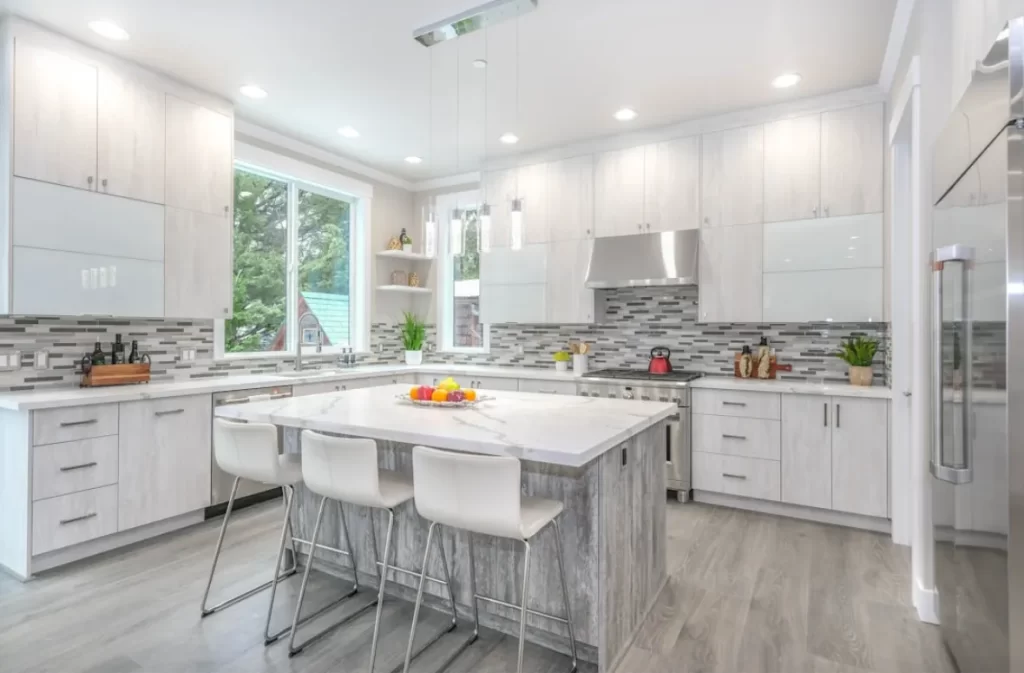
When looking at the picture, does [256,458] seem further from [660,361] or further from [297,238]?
[660,361]

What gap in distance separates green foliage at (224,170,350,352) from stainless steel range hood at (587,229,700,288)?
250cm

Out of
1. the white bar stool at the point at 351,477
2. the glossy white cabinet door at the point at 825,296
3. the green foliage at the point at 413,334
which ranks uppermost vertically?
the glossy white cabinet door at the point at 825,296

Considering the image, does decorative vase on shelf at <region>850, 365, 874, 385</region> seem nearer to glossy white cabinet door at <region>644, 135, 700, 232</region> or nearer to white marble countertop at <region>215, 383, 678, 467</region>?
glossy white cabinet door at <region>644, 135, 700, 232</region>

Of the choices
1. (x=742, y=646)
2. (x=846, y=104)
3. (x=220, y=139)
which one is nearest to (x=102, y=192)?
(x=220, y=139)

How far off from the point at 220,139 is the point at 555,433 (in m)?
3.36

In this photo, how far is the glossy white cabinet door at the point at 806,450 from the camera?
342cm

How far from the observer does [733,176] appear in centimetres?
398

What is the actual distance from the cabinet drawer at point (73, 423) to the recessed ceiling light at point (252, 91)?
7.22ft

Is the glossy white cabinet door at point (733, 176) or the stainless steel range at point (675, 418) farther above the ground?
the glossy white cabinet door at point (733, 176)

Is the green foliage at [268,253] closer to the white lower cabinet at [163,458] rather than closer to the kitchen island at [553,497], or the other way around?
the white lower cabinet at [163,458]

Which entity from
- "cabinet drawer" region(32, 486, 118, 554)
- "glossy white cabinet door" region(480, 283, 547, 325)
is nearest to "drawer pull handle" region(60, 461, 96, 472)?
"cabinet drawer" region(32, 486, 118, 554)

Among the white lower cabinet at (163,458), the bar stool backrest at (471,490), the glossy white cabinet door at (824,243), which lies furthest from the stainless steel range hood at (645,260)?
the white lower cabinet at (163,458)

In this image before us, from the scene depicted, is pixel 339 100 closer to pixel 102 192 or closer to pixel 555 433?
pixel 102 192

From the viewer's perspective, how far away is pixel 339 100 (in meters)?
3.81
